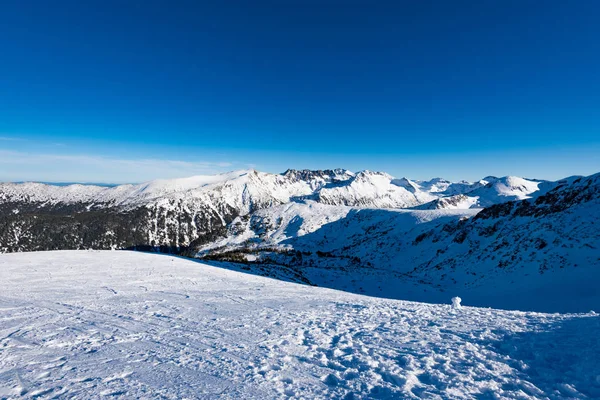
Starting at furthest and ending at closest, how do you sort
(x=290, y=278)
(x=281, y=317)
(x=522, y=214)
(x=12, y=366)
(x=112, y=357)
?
(x=522, y=214)
(x=290, y=278)
(x=281, y=317)
(x=112, y=357)
(x=12, y=366)

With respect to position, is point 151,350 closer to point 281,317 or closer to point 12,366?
point 12,366

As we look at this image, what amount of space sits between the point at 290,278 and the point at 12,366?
1428 inches

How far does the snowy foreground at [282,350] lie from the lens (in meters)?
6.46

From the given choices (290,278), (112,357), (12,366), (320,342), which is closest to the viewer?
(12,366)

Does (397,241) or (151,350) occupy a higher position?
(151,350)

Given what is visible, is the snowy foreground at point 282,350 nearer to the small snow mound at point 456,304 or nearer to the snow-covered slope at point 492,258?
the small snow mound at point 456,304

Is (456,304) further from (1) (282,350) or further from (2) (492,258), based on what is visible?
(2) (492,258)

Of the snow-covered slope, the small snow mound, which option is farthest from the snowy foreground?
the snow-covered slope

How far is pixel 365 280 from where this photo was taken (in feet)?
150

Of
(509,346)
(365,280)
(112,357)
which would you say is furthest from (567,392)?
(365,280)

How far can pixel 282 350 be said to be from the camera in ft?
28.9

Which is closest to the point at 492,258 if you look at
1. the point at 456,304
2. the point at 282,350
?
the point at 456,304

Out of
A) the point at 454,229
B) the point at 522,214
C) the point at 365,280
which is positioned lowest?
the point at 365,280

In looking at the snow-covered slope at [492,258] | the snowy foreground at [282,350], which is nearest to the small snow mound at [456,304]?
the snowy foreground at [282,350]
